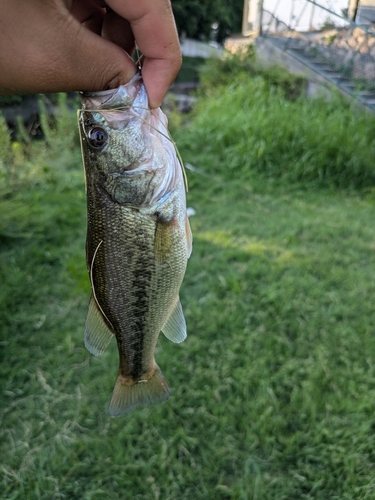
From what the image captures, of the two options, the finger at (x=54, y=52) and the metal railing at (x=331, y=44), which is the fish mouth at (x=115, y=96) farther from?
the metal railing at (x=331, y=44)

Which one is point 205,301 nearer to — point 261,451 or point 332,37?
point 261,451

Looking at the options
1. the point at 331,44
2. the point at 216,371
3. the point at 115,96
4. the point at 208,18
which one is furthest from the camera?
the point at 208,18

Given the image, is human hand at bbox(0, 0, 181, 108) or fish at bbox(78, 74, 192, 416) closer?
human hand at bbox(0, 0, 181, 108)

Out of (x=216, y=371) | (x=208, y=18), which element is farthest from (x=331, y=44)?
(x=208, y=18)

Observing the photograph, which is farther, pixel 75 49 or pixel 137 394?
pixel 137 394

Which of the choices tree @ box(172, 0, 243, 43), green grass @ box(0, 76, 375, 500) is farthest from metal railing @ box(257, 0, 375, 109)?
tree @ box(172, 0, 243, 43)

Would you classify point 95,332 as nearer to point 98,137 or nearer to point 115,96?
point 98,137

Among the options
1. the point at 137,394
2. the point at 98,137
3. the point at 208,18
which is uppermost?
the point at 98,137

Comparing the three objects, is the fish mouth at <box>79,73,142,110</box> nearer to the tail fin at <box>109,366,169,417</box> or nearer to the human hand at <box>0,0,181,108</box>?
the human hand at <box>0,0,181,108</box>
